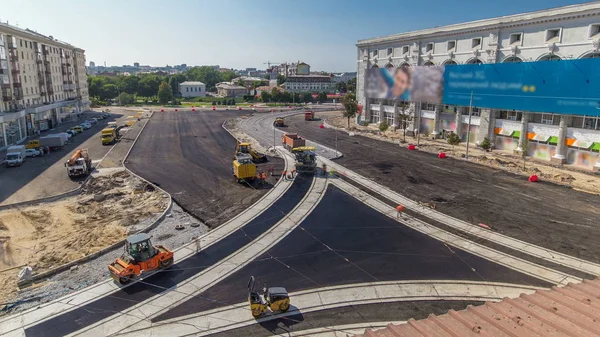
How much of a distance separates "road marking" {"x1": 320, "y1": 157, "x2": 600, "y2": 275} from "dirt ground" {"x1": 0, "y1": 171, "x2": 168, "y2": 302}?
2111 cm

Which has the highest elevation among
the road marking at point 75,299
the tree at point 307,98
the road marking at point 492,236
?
the tree at point 307,98

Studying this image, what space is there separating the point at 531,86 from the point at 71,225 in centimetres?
5348

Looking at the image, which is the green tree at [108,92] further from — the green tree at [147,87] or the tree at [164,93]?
the tree at [164,93]

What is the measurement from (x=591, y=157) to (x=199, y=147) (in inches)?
2068

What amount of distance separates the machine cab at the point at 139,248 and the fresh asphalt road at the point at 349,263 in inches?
172

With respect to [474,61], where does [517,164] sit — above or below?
below

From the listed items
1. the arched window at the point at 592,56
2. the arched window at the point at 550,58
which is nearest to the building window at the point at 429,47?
the arched window at the point at 550,58

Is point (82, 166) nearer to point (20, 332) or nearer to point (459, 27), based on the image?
point (20, 332)

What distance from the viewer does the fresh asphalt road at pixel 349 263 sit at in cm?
2106

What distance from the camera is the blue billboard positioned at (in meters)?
43.4

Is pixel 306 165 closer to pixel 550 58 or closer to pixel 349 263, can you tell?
pixel 349 263

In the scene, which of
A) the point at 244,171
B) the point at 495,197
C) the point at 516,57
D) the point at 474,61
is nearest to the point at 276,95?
the point at 474,61

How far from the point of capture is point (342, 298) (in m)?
19.9

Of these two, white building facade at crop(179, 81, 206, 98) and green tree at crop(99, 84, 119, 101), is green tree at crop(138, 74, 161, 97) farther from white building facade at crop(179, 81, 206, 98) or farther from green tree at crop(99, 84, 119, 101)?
white building facade at crop(179, 81, 206, 98)
